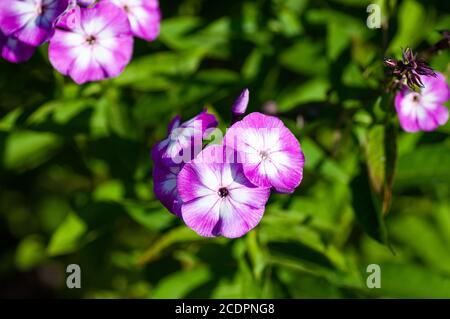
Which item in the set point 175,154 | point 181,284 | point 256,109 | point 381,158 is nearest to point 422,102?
point 381,158

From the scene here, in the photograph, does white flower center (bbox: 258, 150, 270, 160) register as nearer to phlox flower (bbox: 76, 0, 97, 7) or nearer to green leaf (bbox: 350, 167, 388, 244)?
green leaf (bbox: 350, 167, 388, 244)

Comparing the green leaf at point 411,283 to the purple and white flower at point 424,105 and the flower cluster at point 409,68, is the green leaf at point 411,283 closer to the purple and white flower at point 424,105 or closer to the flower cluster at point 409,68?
the purple and white flower at point 424,105

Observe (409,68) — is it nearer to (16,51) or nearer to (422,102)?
(422,102)

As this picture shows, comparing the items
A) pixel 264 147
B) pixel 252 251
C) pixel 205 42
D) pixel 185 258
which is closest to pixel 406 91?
pixel 264 147

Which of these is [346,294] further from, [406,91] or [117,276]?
[117,276]

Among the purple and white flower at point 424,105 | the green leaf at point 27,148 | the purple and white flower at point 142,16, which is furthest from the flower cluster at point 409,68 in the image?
the green leaf at point 27,148

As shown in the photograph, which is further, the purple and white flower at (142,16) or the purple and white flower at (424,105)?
the purple and white flower at (142,16)

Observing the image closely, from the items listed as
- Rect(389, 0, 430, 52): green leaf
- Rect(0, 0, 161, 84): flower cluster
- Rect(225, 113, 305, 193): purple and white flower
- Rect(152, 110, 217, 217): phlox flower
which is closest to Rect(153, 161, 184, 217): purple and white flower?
Rect(152, 110, 217, 217): phlox flower
